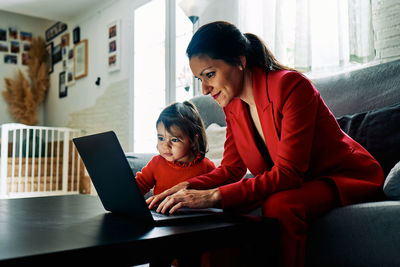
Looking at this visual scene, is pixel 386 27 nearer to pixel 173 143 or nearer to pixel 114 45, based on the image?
pixel 173 143

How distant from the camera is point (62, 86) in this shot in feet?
20.7

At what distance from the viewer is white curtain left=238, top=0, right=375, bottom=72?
2.15m

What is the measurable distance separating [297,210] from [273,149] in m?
0.31

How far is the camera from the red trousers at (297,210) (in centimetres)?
89

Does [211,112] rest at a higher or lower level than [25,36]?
lower

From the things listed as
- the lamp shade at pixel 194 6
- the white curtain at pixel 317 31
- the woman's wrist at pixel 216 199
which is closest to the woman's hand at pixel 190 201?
the woman's wrist at pixel 216 199

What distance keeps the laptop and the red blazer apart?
0.21 meters

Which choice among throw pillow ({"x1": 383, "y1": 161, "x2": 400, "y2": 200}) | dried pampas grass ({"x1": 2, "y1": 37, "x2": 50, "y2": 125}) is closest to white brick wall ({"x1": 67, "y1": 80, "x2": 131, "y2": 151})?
dried pampas grass ({"x1": 2, "y1": 37, "x2": 50, "y2": 125})

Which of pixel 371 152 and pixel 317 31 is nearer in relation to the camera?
pixel 371 152

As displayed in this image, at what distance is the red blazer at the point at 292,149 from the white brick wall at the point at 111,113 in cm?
345

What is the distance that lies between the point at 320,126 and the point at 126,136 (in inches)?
145

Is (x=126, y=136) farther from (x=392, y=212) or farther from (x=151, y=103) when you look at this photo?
(x=392, y=212)

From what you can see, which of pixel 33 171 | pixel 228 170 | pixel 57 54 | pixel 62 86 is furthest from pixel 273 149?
pixel 57 54

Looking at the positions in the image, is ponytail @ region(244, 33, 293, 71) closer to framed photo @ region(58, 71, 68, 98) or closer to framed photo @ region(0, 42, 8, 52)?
framed photo @ region(58, 71, 68, 98)
